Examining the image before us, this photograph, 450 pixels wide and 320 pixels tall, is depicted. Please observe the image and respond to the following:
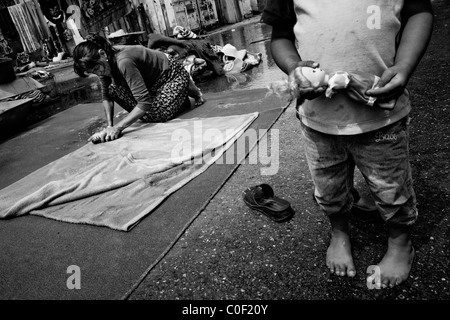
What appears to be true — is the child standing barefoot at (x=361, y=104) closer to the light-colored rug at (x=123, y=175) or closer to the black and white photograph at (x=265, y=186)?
the black and white photograph at (x=265, y=186)

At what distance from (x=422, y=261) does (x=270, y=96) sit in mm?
3134

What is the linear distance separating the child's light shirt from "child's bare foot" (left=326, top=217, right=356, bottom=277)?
60 cm

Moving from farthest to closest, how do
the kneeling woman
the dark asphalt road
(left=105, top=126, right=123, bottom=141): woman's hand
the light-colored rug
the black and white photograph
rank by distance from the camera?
(left=105, top=126, right=123, bottom=141): woman's hand, the kneeling woman, the light-colored rug, the dark asphalt road, the black and white photograph

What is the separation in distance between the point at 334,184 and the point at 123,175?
209cm

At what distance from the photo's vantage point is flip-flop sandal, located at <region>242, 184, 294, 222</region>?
194cm

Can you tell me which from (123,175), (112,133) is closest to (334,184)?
(123,175)

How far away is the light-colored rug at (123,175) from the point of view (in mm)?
2443

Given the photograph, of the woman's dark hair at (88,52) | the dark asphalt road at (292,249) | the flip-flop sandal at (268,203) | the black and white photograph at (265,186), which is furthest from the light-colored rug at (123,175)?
the woman's dark hair at (88,52)

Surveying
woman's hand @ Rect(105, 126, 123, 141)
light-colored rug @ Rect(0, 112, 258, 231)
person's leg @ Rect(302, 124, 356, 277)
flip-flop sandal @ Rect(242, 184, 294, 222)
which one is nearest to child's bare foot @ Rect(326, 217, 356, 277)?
person's leg @ Rect(302, 124, 356, 277)

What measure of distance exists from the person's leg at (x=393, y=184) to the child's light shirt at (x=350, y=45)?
0.24 ft

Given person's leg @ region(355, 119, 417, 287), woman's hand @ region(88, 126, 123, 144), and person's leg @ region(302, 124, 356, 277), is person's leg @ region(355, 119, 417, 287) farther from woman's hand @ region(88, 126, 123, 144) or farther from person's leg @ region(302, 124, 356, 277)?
woman's hand @ region(88, 126, 123, 144)

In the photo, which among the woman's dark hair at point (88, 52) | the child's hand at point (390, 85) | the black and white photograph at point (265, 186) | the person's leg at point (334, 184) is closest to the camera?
the child's hand at point (390, 85)

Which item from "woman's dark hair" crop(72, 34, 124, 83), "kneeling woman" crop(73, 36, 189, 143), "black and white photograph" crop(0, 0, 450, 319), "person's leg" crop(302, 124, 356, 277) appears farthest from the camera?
"kneeling woman" crop(73, 36, 189, 143)

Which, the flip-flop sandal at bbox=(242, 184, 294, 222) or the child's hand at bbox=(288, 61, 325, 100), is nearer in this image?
the child's hand at bbox=(288, 61, 325, 100)
